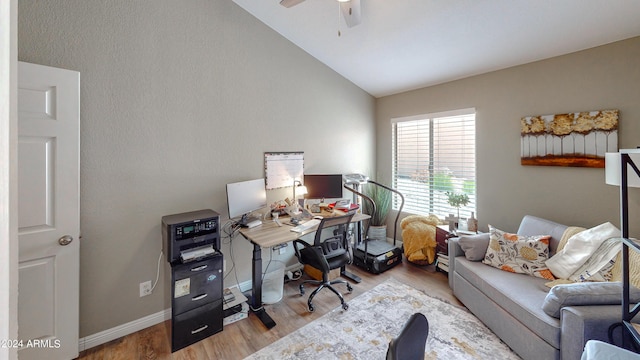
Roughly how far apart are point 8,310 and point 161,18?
2.62 m

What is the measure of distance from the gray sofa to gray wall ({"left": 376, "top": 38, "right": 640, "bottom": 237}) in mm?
331

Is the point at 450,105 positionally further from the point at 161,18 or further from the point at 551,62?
the point at 161,18

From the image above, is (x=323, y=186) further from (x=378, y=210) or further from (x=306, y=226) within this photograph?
(x=378, y=210)

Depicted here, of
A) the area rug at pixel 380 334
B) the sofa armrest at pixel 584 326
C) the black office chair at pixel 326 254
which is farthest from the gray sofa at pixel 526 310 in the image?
the black office chair at pixel 326 254

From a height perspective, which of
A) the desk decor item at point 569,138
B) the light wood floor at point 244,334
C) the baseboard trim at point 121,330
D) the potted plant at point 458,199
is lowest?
the light wood floor at point 244,334

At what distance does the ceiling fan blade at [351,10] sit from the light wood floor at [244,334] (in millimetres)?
2689

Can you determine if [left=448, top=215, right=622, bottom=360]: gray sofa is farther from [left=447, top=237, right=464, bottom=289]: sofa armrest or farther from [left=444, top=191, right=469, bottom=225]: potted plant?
[left=444, top=191, right=469, bottom=225]: potted plant

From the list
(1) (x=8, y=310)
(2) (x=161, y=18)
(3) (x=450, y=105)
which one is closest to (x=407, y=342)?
(1) (x=8, y=310)

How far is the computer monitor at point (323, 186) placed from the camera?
3.31 m

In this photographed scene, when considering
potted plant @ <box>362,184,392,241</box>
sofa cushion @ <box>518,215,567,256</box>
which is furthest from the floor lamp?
potted plant @ <box>362,184,392,241</box>

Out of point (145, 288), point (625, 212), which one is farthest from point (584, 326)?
point (145, 288)

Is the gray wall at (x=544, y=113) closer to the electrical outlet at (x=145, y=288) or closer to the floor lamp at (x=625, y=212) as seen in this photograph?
the floor lamp at (x=625, y=212)

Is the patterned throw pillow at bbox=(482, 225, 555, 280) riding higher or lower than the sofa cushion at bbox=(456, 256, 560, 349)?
higher

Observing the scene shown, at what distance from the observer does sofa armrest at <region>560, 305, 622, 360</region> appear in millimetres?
1466
